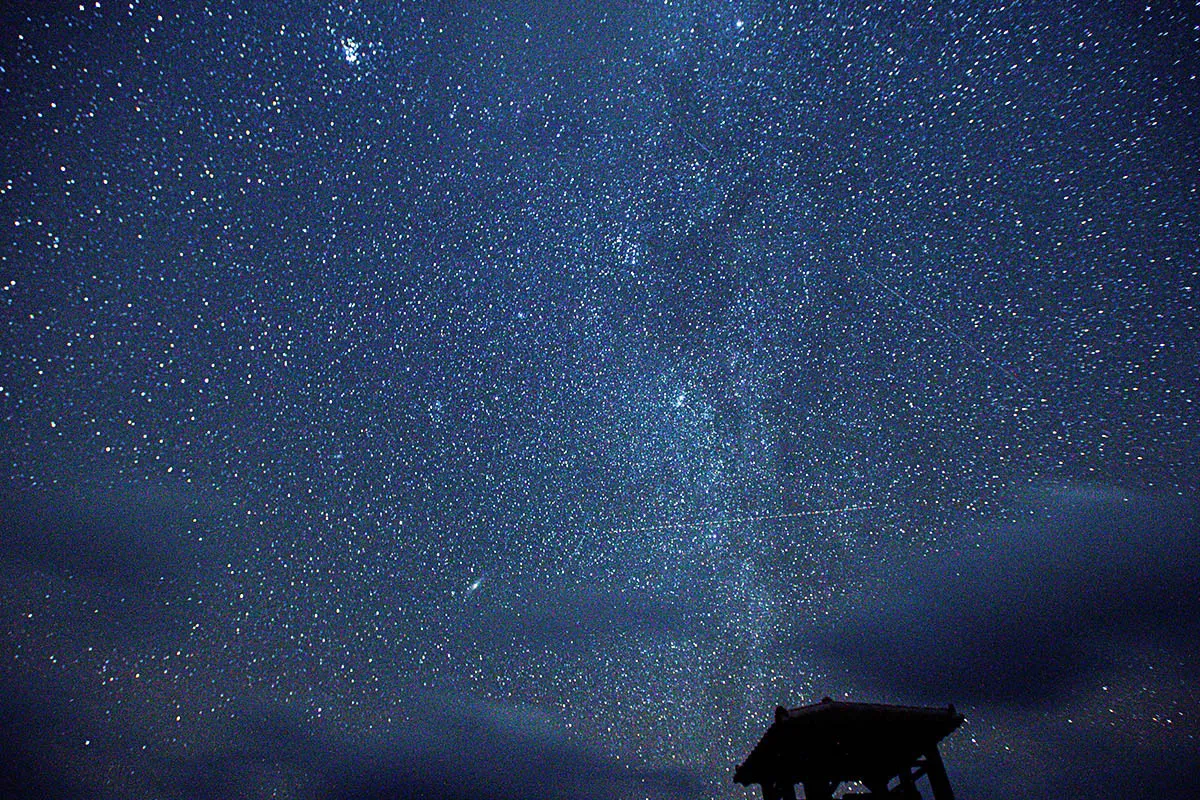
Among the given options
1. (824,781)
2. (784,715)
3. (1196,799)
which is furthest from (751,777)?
(1196,799)

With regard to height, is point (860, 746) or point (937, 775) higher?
point (860, 746)

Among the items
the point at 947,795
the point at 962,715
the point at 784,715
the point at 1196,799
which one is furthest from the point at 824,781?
the point at 1196,799

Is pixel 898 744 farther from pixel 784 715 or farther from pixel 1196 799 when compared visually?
pixel 1196 799

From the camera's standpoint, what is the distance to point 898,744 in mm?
6973

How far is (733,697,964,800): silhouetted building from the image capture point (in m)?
6.66

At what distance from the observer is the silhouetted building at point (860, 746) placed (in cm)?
666

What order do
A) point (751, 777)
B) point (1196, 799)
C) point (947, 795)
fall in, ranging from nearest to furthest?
point (947, 795), point (751, 777), point (1196, 799)

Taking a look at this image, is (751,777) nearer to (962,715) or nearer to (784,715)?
(784,715)

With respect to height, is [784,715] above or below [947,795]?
above

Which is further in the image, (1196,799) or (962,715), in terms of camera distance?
(1196,799)

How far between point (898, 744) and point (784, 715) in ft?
5.91

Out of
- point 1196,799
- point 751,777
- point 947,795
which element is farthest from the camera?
point 1196,799

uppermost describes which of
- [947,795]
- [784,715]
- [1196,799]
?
[784,715]

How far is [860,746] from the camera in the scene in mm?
6957
